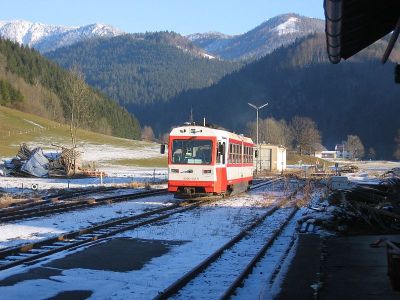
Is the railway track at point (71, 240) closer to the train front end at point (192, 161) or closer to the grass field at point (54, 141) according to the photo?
the train front end at point (192, 161)

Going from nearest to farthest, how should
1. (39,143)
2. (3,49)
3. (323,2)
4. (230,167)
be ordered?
(323,2) < (230,167) < (39,143) < (3,49)

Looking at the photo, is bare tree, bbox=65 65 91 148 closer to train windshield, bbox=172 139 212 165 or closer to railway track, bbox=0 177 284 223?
railway track, bbox=0 177 284 223

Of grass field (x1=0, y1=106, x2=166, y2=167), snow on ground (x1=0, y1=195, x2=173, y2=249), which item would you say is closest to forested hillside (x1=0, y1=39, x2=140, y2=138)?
grass field (x1=0, y1=106, x2=166, y2=167)

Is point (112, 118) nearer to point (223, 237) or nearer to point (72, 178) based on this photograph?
point (72, 178)

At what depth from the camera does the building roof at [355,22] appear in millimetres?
6580

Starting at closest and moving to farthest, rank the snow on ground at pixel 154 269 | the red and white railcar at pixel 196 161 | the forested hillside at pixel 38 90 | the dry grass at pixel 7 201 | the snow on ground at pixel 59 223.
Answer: the snow on ground at pixel 154 269, the snow on ground at pixel 59 223, the dry grass at pixel 7 201, the red and white railcar at pixel 196 161, the forested hillside at pixel 38 90

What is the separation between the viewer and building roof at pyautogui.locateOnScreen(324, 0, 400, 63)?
21.6 feet

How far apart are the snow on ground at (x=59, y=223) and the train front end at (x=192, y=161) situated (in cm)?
137

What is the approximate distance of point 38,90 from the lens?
135375 mm

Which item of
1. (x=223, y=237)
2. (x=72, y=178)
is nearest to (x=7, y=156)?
(x=72, y=178)

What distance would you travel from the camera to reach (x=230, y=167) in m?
25.6

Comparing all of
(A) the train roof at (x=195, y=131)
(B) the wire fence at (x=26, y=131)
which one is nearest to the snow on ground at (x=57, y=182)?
(A) the train roof at (x=195, y=131)

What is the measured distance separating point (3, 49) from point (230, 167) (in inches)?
4868

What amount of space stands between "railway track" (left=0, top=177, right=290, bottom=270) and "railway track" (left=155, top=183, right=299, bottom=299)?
9.80ft
